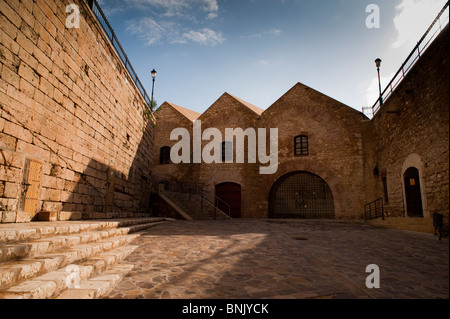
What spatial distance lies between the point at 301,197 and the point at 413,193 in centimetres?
592

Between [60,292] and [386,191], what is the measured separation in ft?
43.0

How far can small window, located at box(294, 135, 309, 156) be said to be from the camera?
15038 mm

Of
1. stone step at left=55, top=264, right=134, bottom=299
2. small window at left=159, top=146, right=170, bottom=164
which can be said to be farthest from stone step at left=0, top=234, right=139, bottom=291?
small window at left=159, top=146, right=170, bottom=164

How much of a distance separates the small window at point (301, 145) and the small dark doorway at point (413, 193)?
5.67 m

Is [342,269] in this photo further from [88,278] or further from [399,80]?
[399,80]

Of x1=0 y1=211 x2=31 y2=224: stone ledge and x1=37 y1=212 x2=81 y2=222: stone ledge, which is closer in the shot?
x1=0 y1=211 x2=31 y2=224: stone ledge

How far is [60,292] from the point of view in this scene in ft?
7.59

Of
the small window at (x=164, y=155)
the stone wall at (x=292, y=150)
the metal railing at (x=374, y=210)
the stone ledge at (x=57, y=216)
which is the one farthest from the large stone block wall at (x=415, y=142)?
the small window at (x=164, y=155)

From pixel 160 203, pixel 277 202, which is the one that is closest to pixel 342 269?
pixel 160 203

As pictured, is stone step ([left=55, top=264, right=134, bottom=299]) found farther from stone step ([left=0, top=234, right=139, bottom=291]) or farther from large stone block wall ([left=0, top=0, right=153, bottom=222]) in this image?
large stone block wall ([left=0, top=0, right=153, bottom=222])

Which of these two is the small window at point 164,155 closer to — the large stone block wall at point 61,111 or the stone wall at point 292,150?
the stone wall at point 292,150

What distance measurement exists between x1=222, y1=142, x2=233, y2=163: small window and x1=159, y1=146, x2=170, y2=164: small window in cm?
442

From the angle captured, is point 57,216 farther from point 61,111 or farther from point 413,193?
point 413,193
